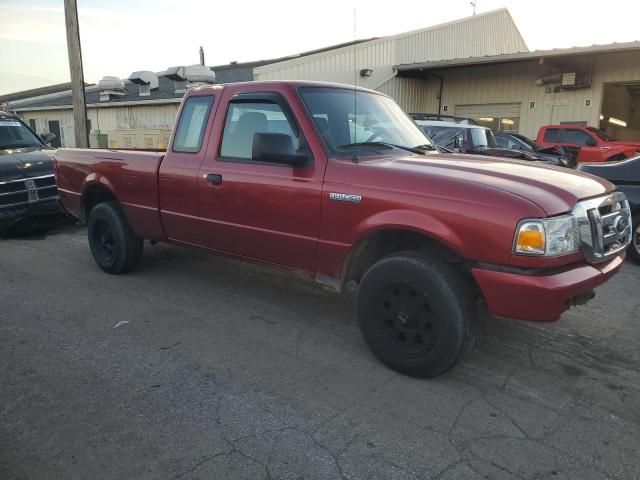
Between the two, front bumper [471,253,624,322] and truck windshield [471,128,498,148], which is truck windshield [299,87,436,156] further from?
truck windshield [471,128,498,148]

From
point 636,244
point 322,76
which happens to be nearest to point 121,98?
point 322,76

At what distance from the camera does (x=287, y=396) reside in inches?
123

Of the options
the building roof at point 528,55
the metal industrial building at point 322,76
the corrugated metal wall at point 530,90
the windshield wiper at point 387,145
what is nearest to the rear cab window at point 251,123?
the windshield wiper at point 387,145

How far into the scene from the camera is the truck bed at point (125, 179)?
4.93 meters

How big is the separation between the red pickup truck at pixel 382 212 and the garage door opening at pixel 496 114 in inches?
598

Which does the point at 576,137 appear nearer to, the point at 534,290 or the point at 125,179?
the point at 125,179

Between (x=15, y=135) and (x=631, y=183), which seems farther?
(x=15, y=135)

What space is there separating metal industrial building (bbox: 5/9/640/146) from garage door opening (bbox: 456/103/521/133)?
35 mm

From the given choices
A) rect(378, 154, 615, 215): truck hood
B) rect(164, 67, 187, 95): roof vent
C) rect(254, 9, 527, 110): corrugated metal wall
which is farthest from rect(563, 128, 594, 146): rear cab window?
rect(378, 154, 615, 215): truck hood

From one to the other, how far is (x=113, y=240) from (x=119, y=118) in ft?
50.1

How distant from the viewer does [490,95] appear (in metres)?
18.4

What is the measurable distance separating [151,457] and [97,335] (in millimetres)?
1767

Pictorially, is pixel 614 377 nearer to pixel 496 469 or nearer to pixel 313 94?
→ pixel 496 469

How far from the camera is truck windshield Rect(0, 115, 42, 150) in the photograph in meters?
8.32
